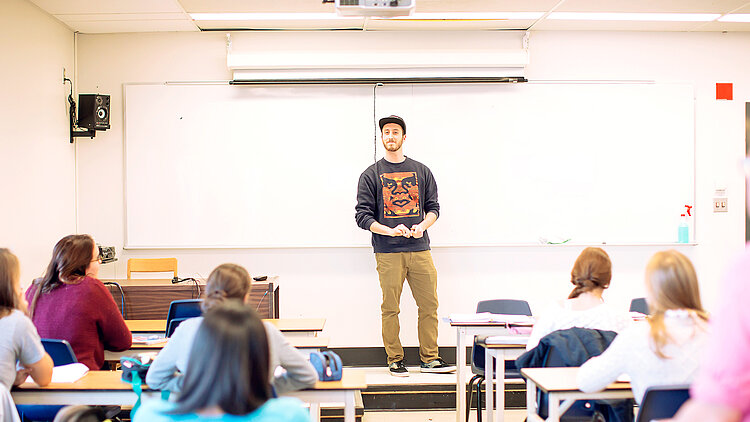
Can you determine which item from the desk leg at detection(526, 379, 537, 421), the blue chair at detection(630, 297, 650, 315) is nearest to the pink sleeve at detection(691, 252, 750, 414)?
the desk leg at detection(526, 379, 537, 421)

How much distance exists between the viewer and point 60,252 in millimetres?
2965

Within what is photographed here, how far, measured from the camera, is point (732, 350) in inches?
41.7

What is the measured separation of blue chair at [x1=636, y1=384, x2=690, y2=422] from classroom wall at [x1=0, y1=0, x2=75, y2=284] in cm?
438

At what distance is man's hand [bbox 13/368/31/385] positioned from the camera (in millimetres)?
2379

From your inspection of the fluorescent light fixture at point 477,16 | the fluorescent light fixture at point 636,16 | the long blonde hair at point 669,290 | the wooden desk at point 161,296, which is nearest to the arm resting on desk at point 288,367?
the long blonde hair at point 669,290

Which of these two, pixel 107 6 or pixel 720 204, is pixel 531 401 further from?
pixel 107 6

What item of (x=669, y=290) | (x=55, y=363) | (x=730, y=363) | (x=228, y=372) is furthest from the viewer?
(x=55, y=363)

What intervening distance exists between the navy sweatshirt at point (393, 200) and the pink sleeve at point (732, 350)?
3944 millimetres

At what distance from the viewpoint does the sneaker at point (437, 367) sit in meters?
5.04

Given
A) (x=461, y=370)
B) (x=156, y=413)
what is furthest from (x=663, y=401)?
(x=461, y=370)

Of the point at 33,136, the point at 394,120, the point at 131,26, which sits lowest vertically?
the point at 33,136

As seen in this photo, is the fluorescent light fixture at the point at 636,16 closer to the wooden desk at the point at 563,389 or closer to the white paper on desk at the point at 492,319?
the white paper on desk at the point at 492,319

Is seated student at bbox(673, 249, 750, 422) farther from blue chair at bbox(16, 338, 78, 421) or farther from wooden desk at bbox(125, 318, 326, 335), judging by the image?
wooden desk at bbox(125, 318, 326, 335)

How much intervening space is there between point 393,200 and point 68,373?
2.97 m
